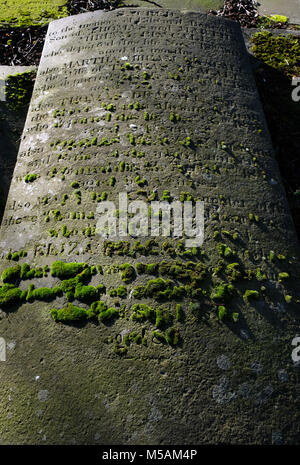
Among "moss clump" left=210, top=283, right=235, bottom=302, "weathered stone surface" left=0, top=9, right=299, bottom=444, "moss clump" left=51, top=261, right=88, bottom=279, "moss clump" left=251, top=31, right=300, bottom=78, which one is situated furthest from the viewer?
"moss clump" left=251, top=31, right=300, bottom=78

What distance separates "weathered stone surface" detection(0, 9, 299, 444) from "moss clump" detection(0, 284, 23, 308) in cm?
2

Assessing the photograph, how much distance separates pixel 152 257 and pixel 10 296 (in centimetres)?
88

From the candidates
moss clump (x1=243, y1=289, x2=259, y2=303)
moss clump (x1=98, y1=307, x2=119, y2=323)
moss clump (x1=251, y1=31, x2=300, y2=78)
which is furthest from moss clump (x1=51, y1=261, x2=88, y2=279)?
moss clump (x1=251, y1=31, x2=300, y2=78)

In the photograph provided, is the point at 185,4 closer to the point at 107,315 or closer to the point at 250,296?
the point at 250,296

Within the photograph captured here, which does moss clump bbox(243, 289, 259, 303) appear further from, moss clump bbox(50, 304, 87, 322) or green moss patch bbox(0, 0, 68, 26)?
green moss patch bbox(0, 0, 68, 26)

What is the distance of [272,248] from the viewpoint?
2.28m

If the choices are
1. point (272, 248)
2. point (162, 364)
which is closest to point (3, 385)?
point (162, 364)

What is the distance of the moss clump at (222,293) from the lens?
2.05m

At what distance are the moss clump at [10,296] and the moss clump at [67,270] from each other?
232 mm

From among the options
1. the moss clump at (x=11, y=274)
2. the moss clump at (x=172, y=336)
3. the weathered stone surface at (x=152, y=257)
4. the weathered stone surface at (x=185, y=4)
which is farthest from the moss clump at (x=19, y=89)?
the moss clump at (x=172, y=336)

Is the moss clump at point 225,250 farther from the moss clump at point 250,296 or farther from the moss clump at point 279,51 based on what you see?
the moss clump at point 279,51

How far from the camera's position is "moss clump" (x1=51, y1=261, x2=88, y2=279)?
2158mm

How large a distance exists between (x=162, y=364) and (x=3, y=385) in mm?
861
